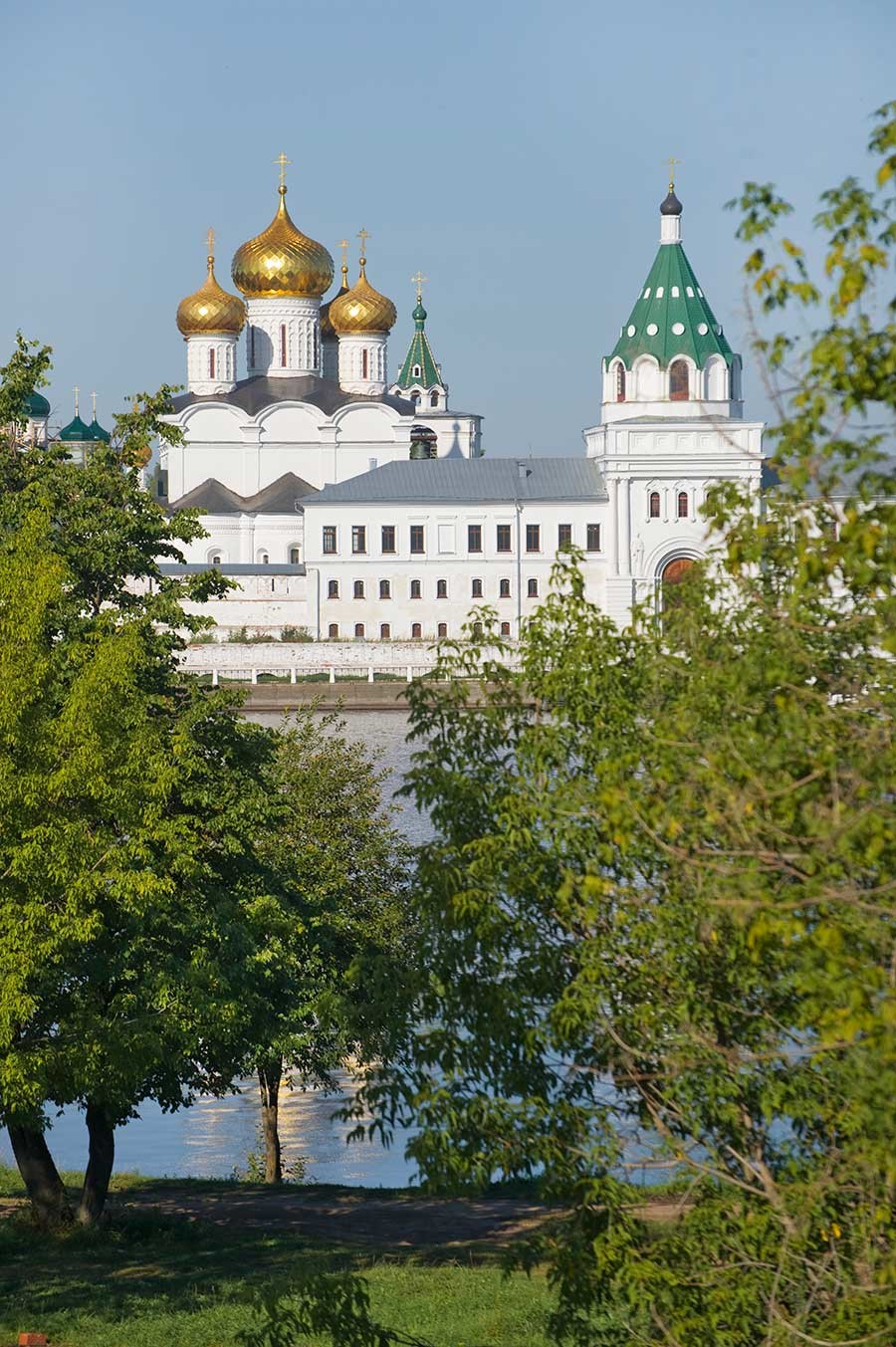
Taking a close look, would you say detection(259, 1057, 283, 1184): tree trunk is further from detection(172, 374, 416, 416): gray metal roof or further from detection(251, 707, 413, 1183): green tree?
detection(172, 374, 416, 416): gray metal roof

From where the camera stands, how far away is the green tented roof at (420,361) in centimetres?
8862

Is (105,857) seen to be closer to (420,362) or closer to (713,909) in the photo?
(713,909)

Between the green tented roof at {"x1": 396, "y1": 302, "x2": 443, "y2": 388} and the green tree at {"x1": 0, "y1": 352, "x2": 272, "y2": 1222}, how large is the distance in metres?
75.0

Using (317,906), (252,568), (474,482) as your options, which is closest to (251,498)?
(252,568)

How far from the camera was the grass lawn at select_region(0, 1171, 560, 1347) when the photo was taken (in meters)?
10.8

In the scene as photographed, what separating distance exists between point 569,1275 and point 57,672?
598cm

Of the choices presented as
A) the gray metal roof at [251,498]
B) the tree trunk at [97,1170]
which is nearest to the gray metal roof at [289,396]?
the gray metal roof at [251,498]

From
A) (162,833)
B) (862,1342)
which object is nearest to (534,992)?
(862,1342)

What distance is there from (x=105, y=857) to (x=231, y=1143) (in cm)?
817

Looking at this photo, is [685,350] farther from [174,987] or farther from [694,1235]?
[694,1235]

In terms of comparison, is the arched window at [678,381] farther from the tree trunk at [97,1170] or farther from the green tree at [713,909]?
the green tree at [713,909]

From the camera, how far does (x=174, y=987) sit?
12.1 meters

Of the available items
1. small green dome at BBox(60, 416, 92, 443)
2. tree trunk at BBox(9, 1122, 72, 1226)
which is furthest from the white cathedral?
tree trunk at BBox(9, 1122, 72, 1226)

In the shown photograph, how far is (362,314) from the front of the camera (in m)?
70.0
